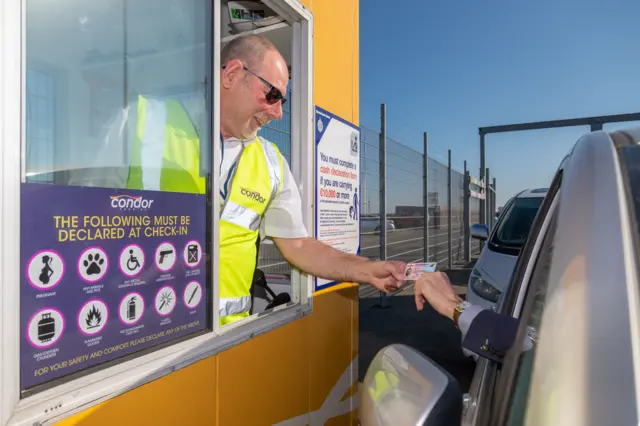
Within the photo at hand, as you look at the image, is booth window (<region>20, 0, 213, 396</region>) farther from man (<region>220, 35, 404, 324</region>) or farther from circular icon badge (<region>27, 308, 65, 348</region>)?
man (<region>220, 35, 404, 324</region>)

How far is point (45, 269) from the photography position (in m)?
1.30

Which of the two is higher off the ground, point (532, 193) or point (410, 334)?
point (532, 193)

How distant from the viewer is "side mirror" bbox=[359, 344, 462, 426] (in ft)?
3.86

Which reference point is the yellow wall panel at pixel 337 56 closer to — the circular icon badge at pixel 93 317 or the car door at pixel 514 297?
the car door at pixel 514 297

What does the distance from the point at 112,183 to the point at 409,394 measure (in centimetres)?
108

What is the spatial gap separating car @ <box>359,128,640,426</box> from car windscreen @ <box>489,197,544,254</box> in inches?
167

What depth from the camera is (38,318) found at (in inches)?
51.1

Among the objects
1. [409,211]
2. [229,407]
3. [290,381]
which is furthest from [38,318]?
[409,211]

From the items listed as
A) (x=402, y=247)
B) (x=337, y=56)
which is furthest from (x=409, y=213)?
(x=337, y=56)

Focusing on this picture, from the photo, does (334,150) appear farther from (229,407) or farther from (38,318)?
(38,318)

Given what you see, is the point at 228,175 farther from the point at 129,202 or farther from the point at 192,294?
the point at 129,202

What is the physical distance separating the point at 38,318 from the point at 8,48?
690 millimetres

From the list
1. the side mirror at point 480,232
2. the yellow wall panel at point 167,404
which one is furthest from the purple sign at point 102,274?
the side mirror at point 480,232

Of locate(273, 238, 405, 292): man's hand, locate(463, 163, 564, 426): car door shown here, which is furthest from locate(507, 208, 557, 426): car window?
locate(273, 238, 405, 292): man's hand
